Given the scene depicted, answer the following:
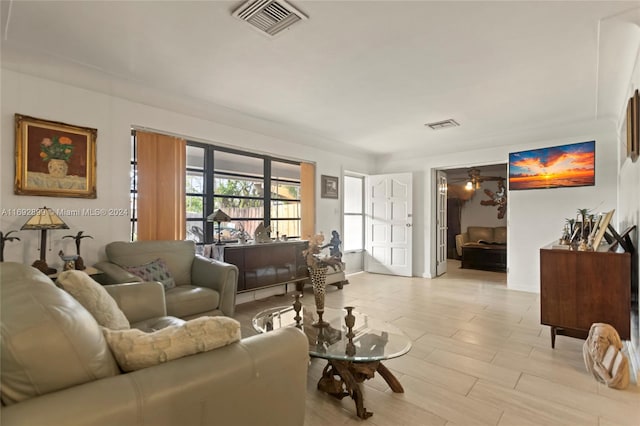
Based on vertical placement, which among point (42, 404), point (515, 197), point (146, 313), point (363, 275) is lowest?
Answer: point (363, 275)

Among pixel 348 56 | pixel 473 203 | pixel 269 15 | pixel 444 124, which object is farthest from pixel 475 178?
pixel 269 15

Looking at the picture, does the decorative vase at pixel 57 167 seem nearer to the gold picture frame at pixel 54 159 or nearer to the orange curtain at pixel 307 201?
the gold picture frame at pixel 54 159

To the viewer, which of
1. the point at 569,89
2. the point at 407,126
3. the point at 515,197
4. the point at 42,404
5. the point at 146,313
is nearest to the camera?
the point at 42,404

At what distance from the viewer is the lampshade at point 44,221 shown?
2.53 metres

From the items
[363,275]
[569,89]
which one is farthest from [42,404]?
[363,275]

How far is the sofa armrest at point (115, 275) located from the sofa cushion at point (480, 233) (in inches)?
305

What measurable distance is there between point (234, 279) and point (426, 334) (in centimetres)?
199

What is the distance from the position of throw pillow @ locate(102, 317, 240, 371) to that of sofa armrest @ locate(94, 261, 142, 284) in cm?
183

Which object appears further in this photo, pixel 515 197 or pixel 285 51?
pixel 515 197

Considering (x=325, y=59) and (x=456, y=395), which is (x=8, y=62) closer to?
(x=325, y=59)

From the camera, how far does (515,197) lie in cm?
512

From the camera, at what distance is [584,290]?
2.61 meters

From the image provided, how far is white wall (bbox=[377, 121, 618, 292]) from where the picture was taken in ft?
14.4

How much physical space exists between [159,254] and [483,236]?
7.54 m
